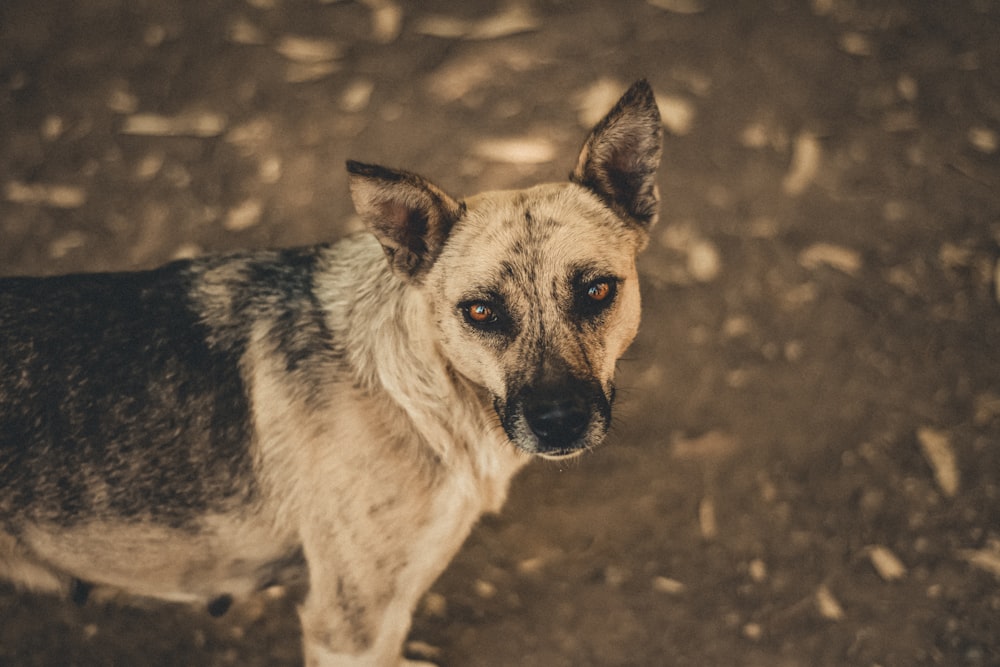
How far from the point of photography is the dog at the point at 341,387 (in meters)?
2.59

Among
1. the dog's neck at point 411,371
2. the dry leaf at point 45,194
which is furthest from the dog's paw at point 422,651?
the dry leaf at point 45,194

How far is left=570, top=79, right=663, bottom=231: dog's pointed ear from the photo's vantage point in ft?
8.45

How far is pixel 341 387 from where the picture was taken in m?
2.69

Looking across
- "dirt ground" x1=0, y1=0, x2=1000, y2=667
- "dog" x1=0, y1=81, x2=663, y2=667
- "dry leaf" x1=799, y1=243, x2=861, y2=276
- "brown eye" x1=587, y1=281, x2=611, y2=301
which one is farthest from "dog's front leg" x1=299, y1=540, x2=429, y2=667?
"dry leaf" x1=799, y1=243, x2=861, y2=276

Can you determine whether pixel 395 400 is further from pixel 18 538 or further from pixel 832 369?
pixel 832 369

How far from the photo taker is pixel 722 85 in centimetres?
521

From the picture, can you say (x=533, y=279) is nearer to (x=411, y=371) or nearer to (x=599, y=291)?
(x=599, y=291)

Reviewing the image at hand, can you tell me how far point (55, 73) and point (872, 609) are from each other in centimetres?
661

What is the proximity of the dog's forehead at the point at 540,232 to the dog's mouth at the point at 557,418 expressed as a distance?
1.48 ft

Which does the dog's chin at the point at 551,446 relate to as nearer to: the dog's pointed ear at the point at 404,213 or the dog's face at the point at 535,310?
the dog's face at the point at 535,310

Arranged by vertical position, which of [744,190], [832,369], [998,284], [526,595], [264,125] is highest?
[264,125]

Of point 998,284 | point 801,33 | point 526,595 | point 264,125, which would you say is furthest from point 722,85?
point 526,595

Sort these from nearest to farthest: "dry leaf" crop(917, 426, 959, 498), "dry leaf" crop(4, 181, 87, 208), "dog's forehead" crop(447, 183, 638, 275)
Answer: "dog's forehead" crop(447, 183, 638, 275) < "dry leaf" crop(917, 426, 959, 498) < "dry leaf" crop(4, 181, 87, 208)

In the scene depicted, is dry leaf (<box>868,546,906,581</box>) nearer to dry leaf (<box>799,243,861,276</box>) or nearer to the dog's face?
dry leaf (<box>799,243,861,276</box>)
